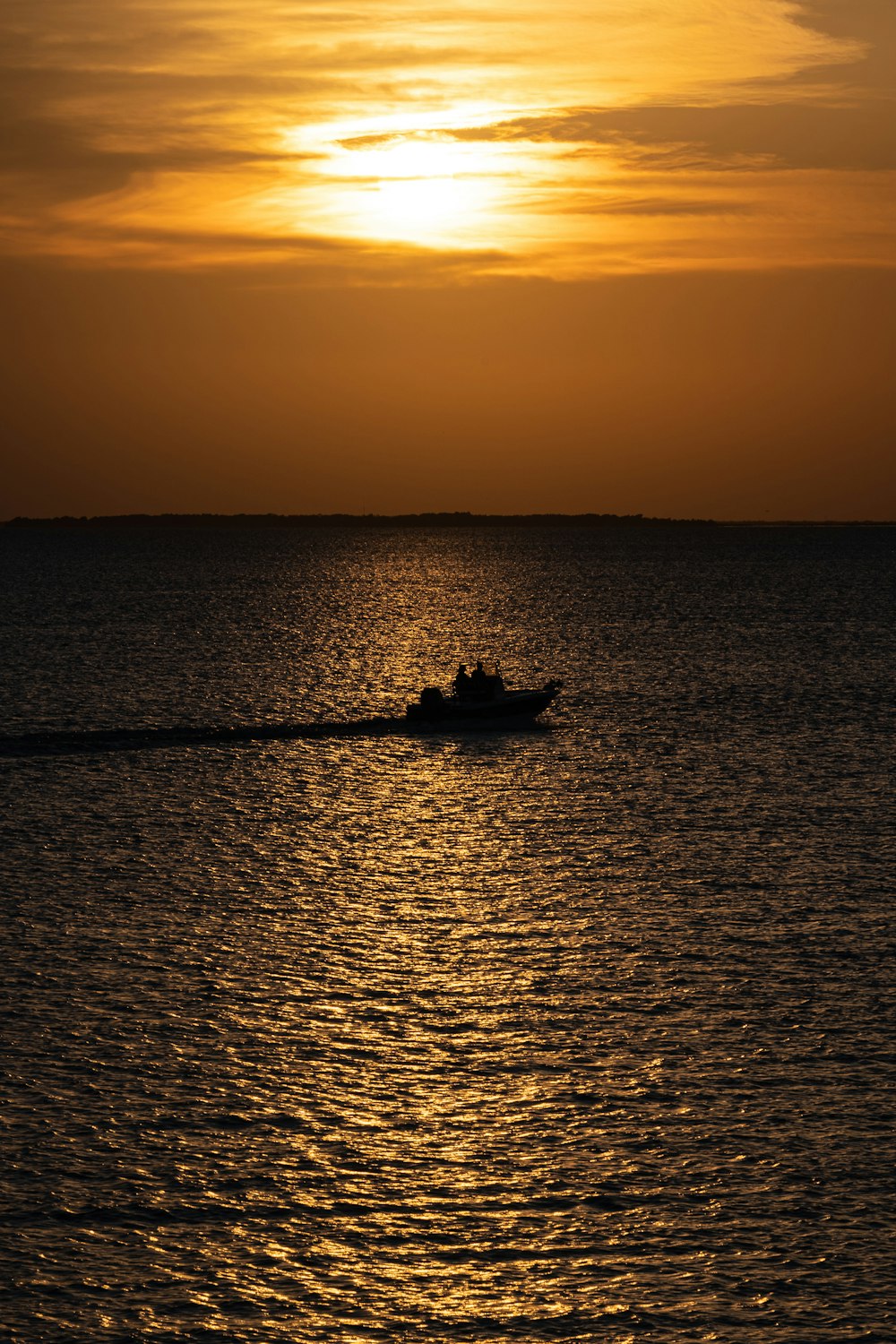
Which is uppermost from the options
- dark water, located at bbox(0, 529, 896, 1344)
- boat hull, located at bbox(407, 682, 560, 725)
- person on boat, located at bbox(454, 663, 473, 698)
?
person on boat, located at bbox(454, 663, 473, 698)

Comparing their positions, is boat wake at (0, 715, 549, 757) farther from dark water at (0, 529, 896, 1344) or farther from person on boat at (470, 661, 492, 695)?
dark water at (0, 529, 896, 1344)

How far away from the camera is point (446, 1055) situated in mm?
39562

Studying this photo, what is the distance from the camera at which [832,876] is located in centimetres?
6016

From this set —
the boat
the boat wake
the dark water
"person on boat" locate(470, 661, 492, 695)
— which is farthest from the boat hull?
the dark water

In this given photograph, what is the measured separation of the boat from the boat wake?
532 mm

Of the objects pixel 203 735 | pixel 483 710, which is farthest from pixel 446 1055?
pixel 483 710

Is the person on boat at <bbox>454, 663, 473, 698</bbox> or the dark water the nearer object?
the dark water

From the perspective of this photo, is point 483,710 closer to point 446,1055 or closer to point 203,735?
point 203,735

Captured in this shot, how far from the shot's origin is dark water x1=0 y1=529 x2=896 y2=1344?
2819 cm

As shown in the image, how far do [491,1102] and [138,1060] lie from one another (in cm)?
872

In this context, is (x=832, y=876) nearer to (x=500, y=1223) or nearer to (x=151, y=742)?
(x=500, y=1223)

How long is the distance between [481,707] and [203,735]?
1796 centimetres

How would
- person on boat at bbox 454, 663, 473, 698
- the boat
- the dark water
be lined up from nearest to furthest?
the dark water < the boat < person on boat at bbox 454, 663, 473, 698

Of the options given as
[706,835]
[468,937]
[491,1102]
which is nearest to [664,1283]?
[491,1102]
